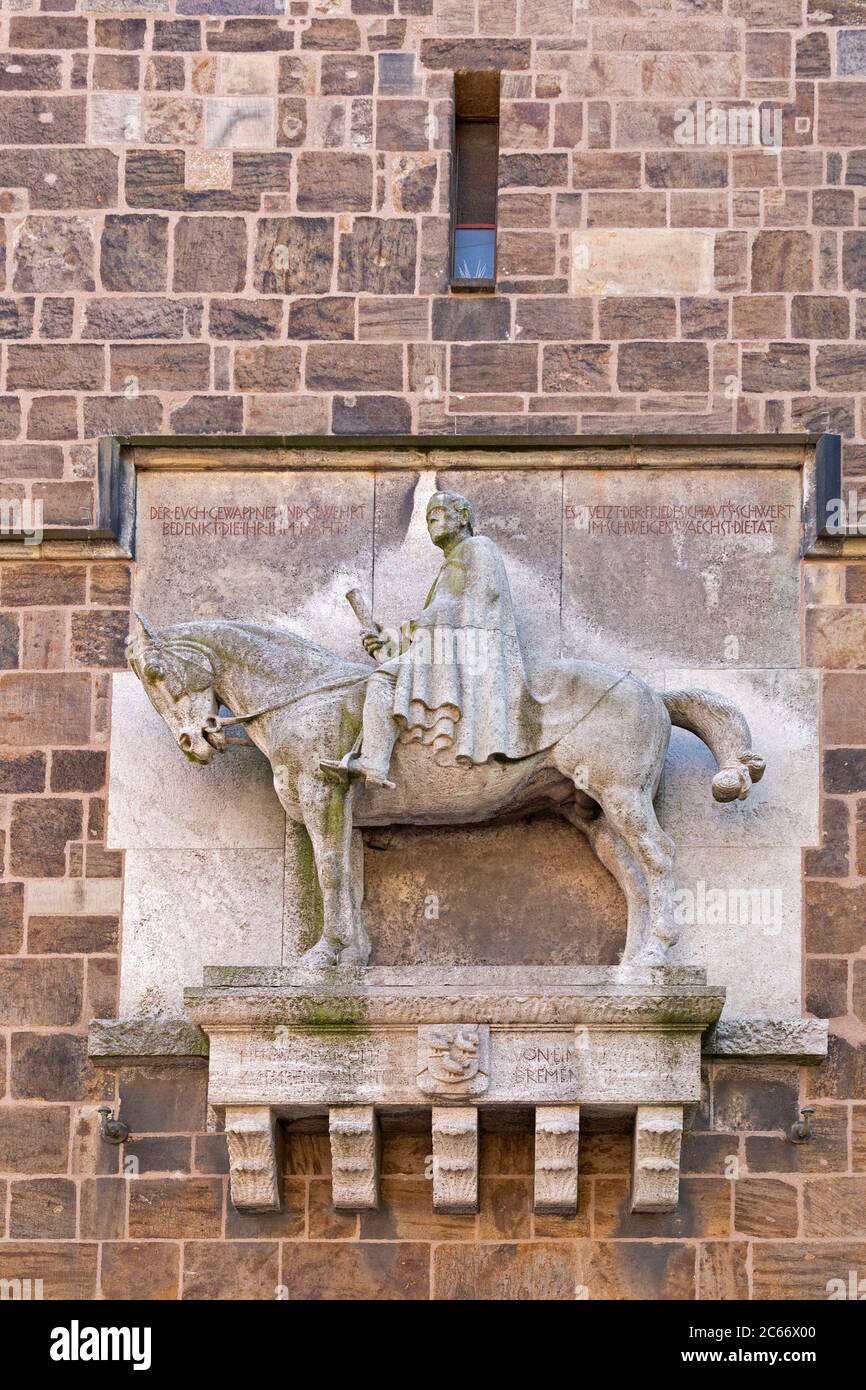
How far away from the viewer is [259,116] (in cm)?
1650

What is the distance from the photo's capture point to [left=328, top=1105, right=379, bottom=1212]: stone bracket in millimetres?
14562

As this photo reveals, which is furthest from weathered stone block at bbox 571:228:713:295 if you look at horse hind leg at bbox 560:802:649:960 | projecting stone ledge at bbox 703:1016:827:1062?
projecting stone ledge at bbox 703:1016:827:1062

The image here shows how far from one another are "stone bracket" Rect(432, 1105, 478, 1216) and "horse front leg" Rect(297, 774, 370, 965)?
2.86 ft

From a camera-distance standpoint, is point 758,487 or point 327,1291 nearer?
point 327,1291

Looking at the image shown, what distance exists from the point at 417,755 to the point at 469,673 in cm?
44

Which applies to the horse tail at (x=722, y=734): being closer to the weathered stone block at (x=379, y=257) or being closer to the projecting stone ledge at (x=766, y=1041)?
the projecting stone ledge at (x=766, y=1041)

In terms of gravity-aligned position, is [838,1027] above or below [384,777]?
below

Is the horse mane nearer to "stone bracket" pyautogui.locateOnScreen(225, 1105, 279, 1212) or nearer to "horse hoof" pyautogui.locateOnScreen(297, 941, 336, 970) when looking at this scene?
"horse hoof" pyautogui.locateOnScreen(297, 941, 336, 970)

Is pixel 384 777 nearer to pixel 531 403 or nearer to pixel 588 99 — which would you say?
pixel 531 403

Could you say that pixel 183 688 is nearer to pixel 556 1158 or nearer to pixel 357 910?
pixel 357 910

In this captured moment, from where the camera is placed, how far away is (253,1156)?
14.7m

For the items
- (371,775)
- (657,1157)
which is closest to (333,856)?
(371,775)

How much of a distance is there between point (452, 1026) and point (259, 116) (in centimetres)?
484

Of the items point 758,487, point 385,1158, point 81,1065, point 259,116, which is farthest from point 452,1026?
point 259,116
